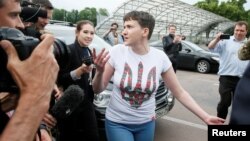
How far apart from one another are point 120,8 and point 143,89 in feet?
70.7

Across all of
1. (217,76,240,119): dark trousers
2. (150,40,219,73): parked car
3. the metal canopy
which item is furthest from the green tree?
(217,76,240,119): dark trousers

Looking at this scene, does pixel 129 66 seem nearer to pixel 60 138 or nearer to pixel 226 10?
pixel 60 138

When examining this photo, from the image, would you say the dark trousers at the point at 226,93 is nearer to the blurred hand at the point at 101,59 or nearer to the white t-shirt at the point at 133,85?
the white t-shirt at the point at 133,85

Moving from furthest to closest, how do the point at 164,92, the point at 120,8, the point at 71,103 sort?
the point at 120,8 < the point at 164,92 < the point at 71,103

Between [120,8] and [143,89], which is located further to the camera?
[120,8]

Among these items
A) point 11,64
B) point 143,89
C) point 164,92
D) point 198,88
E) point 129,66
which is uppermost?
point 11,64

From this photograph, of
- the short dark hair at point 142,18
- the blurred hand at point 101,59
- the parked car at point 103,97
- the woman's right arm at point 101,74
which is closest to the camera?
the blurred hand at point 101,59

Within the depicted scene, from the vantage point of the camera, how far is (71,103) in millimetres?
2109

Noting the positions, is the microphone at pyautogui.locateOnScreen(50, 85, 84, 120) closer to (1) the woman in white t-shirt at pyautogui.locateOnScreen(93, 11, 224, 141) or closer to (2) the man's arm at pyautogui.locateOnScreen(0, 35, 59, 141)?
(1) the woman in white t-shirt at pyautogui.locateOnScreen(93, 11, 224, 141)

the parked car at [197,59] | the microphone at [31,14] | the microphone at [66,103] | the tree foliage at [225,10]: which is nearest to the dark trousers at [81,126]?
the microphone at [31,14]

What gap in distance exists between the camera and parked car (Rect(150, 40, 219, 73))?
1259 cm

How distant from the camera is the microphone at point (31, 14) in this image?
245 cm

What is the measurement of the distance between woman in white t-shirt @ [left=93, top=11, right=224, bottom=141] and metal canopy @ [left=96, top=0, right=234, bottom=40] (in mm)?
16110

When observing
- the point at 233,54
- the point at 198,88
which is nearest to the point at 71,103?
the point at 233,54
